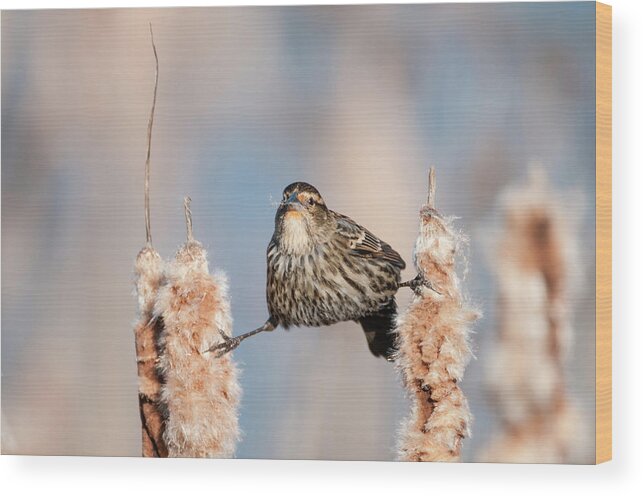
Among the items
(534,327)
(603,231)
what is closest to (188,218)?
(534,327)

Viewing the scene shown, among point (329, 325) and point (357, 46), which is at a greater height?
point (357, 46)

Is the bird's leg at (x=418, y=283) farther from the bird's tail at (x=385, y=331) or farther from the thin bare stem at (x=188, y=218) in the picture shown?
the thin bare stem at (x=188, y=218)

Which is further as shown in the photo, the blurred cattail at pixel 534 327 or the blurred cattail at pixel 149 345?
the blurred cattail at pixel 149 345

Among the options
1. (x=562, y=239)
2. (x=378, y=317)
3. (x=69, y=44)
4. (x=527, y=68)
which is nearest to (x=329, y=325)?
(x=378, y=317)

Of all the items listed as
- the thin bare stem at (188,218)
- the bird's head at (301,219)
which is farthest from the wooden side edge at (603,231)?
the thin bare stem at (188,218)

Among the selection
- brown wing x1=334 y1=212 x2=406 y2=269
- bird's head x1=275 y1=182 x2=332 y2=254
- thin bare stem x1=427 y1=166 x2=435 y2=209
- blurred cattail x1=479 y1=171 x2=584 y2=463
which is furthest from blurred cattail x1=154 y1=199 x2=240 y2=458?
blurred cattail x1=479 y1=171 x2=584 y2=463

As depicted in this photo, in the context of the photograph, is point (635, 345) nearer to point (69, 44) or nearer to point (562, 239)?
point (562, 239)
